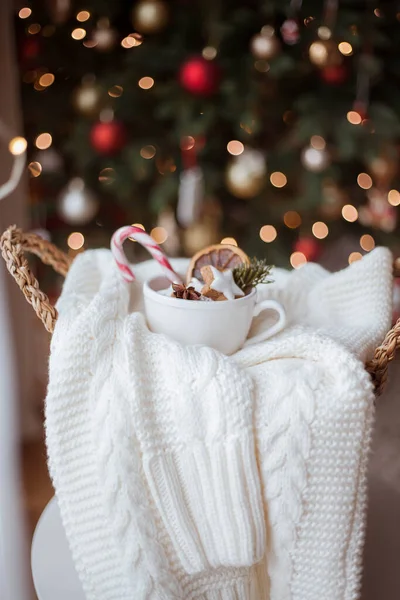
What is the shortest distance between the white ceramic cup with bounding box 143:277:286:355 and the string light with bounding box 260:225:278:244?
103 centimetres

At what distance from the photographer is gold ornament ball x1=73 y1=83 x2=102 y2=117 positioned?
1.70 metres

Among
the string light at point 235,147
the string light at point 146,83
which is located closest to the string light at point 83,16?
the string light at point 146,83

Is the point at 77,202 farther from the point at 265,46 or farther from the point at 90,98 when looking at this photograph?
the point at 265,46

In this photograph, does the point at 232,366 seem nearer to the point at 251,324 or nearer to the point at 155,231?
the point at 251,324

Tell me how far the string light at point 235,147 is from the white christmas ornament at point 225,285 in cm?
106

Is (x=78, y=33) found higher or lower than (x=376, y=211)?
higher

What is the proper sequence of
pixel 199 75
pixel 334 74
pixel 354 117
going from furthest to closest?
pixel 354 117 < pixel 334 74 < pixel 199 75

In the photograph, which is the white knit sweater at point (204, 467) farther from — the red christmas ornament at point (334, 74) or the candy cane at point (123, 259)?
the red christmas ornament at point (334, 74)

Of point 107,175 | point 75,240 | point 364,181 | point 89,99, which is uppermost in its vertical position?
point 89,99

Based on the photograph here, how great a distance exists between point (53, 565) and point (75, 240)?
1.24 m

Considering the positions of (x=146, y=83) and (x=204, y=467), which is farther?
(x=146, y=83)

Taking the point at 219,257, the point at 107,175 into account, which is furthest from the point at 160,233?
the point at 219,257

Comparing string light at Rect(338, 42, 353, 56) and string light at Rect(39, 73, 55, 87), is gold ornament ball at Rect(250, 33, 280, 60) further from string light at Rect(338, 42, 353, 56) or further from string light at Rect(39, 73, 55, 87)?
string light at Rect(39, 73, 55, 87)

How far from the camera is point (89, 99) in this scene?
1.69 m
